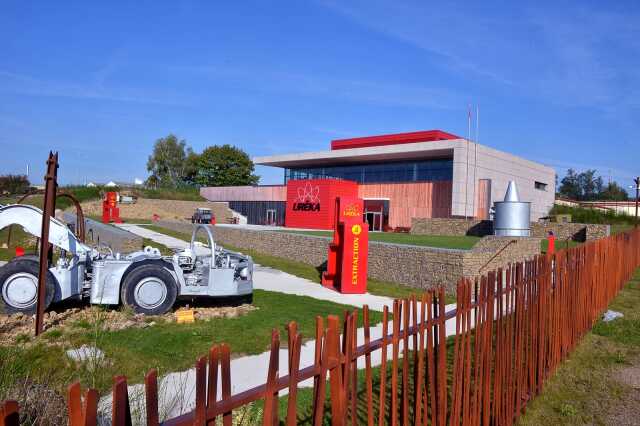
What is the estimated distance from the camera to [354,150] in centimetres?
4744

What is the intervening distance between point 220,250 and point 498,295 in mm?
7329

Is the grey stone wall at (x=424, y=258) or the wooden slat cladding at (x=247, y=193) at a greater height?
the wooden slat cladding at (x=247, y=193)

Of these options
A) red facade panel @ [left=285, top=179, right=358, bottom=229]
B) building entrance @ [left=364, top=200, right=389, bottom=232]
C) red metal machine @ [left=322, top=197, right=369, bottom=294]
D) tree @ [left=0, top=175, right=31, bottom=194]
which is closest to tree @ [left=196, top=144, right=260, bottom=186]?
tree @ [left=0, top=175, right=31, bottom=194]

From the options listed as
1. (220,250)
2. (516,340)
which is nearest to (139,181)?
(220,250)

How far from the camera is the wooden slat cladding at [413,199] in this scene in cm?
4038

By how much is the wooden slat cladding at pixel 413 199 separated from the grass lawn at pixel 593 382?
3076 centimetres

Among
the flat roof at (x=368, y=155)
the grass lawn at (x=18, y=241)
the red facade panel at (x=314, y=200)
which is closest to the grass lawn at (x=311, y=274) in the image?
the grass lawn at (x=18, y=241)

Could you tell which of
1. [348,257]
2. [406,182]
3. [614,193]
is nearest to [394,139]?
[406,182]

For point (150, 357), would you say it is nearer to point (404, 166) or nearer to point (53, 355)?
point (53, 355)

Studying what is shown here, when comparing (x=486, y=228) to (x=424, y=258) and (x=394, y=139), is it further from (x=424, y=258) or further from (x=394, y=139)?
(x=424, y=258)

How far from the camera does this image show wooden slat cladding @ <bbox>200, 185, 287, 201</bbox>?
53375mm

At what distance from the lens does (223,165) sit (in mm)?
85875

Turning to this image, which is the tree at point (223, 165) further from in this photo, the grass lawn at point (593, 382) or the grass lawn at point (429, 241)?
the grass lawn at point (593, 382)

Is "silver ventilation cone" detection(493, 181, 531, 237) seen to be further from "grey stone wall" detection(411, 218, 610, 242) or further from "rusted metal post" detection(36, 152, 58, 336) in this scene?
"rusted metal post" detection(36, 152, 58, 336)
